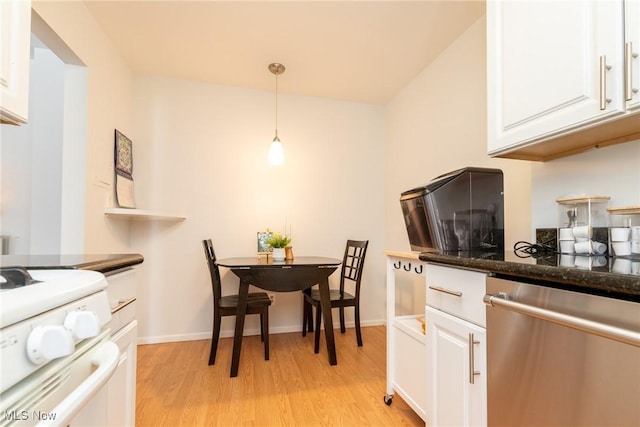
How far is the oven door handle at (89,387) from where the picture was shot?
497mm

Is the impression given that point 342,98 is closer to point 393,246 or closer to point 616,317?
point 393,246

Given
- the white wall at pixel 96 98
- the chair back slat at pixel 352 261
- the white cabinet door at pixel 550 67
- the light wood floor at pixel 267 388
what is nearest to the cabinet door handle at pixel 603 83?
the white cabinet door at pixel 550 67

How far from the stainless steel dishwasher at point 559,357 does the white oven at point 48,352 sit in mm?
1059

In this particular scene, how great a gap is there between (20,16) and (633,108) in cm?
196

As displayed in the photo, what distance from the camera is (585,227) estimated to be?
1215 millimetres

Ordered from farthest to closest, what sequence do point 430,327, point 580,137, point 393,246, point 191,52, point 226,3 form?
point 393,246 → point 191,52 → point 226,3 → point 430,327 → point 580,137

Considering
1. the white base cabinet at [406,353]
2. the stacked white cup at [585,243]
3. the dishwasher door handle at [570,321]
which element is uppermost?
the stacked white cup at [585,243]

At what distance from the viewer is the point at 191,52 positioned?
2475mm

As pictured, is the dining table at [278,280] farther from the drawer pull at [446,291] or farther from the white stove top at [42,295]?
the white stove top at [42,295]

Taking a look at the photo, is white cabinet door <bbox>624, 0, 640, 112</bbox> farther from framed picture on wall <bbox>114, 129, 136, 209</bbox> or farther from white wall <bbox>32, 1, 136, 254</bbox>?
framed picture on wall <bbox>114, 129, 136, 209</bbox>

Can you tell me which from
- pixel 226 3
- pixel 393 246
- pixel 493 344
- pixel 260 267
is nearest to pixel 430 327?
pixel 493 344

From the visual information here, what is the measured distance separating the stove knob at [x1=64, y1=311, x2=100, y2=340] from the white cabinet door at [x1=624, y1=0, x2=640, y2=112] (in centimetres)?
155

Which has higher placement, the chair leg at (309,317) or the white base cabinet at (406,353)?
the white base cabinet at (406,353)

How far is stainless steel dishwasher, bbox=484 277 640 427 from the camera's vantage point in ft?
2.16
